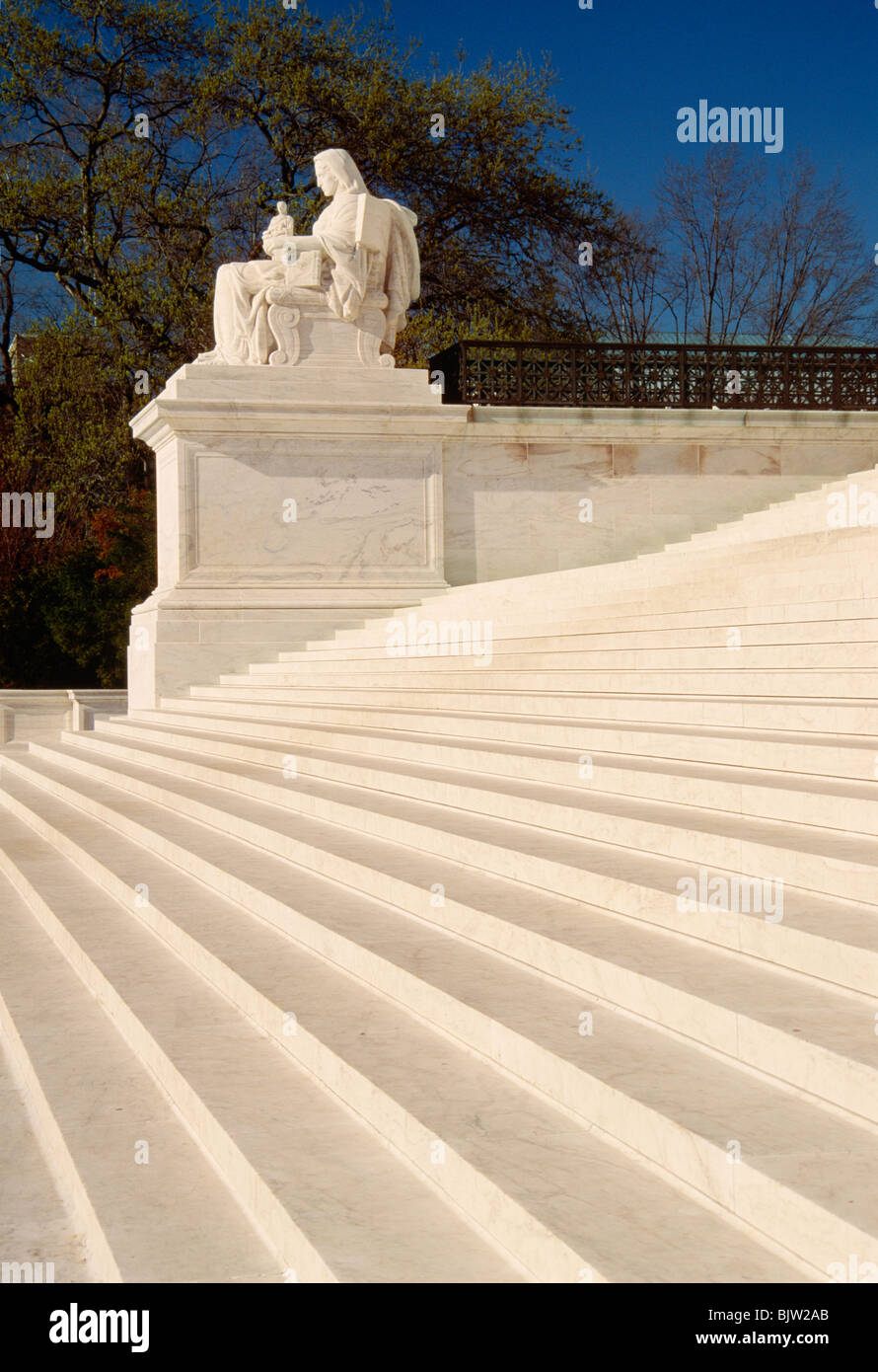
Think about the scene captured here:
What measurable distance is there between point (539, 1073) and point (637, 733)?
276 cm

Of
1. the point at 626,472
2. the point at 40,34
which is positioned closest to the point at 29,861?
the point at 626,472

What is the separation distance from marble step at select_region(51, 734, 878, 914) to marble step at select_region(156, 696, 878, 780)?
34 cm

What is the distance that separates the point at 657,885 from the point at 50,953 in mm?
3379

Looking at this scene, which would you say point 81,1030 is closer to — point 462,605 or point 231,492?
point 462,605

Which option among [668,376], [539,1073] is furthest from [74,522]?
[539,1073]

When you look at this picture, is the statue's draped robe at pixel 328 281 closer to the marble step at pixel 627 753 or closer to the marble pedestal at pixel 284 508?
the marble pedestal at pixel 284 508

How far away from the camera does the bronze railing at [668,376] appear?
17750 millimetres

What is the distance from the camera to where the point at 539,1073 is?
380 cm

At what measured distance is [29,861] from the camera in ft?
28.3

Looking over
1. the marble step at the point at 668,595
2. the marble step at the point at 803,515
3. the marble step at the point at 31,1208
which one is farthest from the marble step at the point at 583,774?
the marble step at the point at 803,515

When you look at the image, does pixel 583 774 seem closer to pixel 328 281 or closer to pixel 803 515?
pixel 803 515

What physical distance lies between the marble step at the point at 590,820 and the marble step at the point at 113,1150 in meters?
1.74

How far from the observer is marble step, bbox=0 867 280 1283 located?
11.5 ft

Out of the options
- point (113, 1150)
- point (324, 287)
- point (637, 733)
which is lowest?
point (113, 1150)
